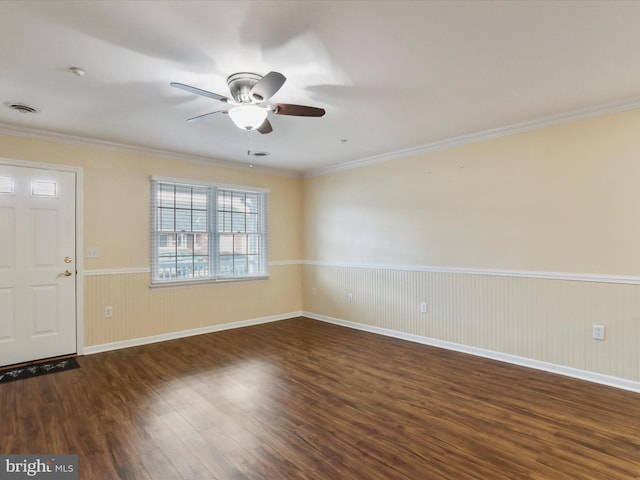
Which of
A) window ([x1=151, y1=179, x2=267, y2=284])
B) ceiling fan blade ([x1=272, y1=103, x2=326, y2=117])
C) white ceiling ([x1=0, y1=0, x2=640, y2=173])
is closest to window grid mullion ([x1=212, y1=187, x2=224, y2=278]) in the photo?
window ([x1=151, y1=179, x2=267, y2=284])

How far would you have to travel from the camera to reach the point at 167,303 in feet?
15.6

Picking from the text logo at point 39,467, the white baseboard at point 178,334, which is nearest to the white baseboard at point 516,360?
the white baseboard at point 178,334

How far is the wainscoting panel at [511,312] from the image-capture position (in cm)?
312

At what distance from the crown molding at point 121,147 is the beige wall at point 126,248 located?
0.05m

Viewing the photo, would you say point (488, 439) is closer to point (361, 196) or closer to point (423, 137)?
point (423, 137)

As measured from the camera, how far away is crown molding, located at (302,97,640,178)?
3121mm

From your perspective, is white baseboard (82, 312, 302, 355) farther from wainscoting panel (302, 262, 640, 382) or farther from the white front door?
wainscoting panel (302, 262, 640, 382)

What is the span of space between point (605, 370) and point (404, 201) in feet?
9.06

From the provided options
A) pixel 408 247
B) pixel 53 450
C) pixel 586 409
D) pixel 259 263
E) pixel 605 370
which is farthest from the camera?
pixel 259 263

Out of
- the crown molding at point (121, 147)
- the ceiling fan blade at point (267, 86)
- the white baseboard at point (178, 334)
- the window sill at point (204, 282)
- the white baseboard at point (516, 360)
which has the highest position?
the crown molding at point (121, 147)

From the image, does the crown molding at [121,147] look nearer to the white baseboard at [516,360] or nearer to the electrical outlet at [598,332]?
the white baseboard at [516,360]

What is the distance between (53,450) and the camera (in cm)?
218

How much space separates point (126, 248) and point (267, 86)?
3.29m

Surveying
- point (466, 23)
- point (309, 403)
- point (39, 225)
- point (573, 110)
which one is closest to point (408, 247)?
point (573, 110)
